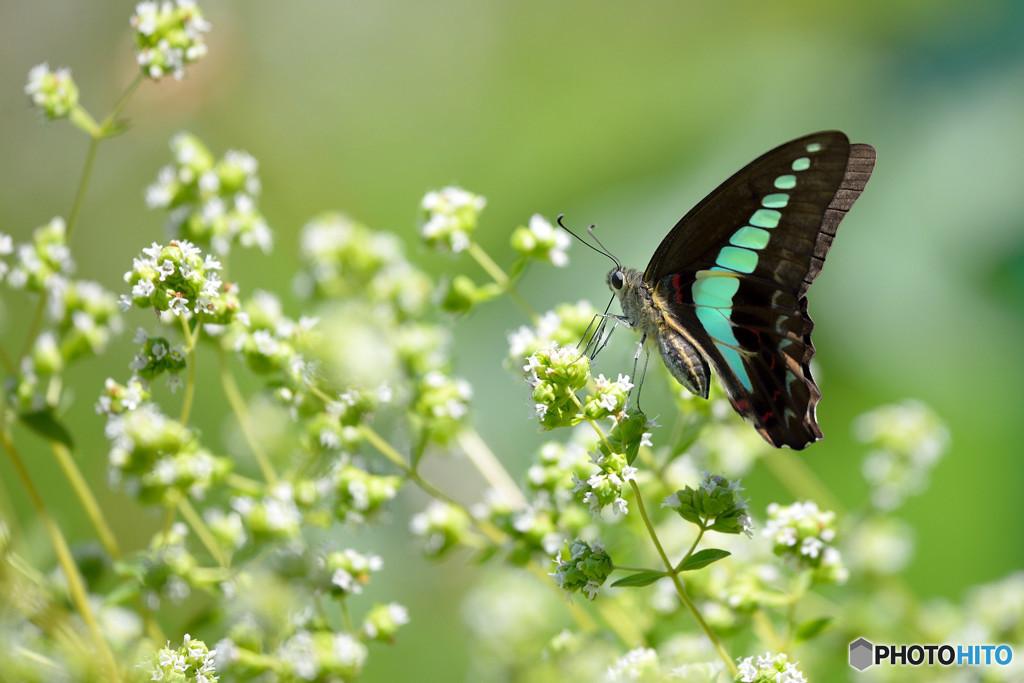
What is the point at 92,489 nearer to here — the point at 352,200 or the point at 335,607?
the point at 335,607

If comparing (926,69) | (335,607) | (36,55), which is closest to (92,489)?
(335,607)

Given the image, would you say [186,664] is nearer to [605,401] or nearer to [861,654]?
[605,401]

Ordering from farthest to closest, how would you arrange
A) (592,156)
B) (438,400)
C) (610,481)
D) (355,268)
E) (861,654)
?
(592,156)
(355,268)
(861,654)
(438,400)
(610,481)

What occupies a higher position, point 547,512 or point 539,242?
point 539,242

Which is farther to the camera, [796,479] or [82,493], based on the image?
[796,479]

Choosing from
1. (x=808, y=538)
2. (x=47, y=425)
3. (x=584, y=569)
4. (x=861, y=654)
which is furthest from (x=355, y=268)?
(x=861, y=654)

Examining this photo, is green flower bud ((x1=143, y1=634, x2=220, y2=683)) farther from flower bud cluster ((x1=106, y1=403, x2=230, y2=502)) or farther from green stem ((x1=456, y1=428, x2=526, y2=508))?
green stem ((x1=456, y1=428, x2=526, y2=508))
